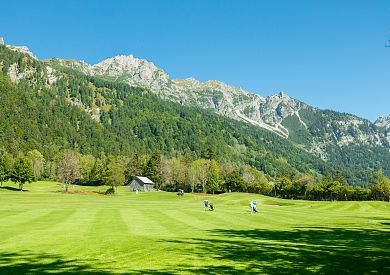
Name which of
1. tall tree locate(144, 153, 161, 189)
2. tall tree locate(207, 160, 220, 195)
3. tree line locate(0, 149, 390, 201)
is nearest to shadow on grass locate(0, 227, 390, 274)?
tree line locate(0, 149, 390, 201)

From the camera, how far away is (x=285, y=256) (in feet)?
64.7

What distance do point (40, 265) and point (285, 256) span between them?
41.1 feet

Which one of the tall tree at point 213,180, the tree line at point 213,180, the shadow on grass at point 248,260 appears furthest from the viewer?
the tree line at point 213,180

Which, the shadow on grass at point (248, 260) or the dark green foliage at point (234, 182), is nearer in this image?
the shadow on grass at point (248, 260)

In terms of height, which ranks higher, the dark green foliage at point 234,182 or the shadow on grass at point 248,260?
the dark green foliage at point 234,182

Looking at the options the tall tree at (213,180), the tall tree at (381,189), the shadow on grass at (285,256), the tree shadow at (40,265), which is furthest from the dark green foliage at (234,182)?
the tree shadow at (40,265)

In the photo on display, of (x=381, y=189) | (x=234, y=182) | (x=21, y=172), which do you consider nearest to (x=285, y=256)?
(x=21, y=172)

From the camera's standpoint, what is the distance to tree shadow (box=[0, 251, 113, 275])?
1600 cm

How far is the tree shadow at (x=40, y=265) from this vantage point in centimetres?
1600

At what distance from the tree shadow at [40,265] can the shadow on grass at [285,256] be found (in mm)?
3076

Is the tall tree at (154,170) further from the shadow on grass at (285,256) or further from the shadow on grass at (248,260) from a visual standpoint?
the shadow on grass at (248,260)

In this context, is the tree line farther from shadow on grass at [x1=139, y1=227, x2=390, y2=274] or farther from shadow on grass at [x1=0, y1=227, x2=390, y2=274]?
shadow on grass at [x1=0, y1=227, x2=390, y2=274]

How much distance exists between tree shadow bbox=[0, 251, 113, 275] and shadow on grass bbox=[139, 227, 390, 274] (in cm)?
308

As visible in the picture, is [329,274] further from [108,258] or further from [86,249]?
[86,249]
